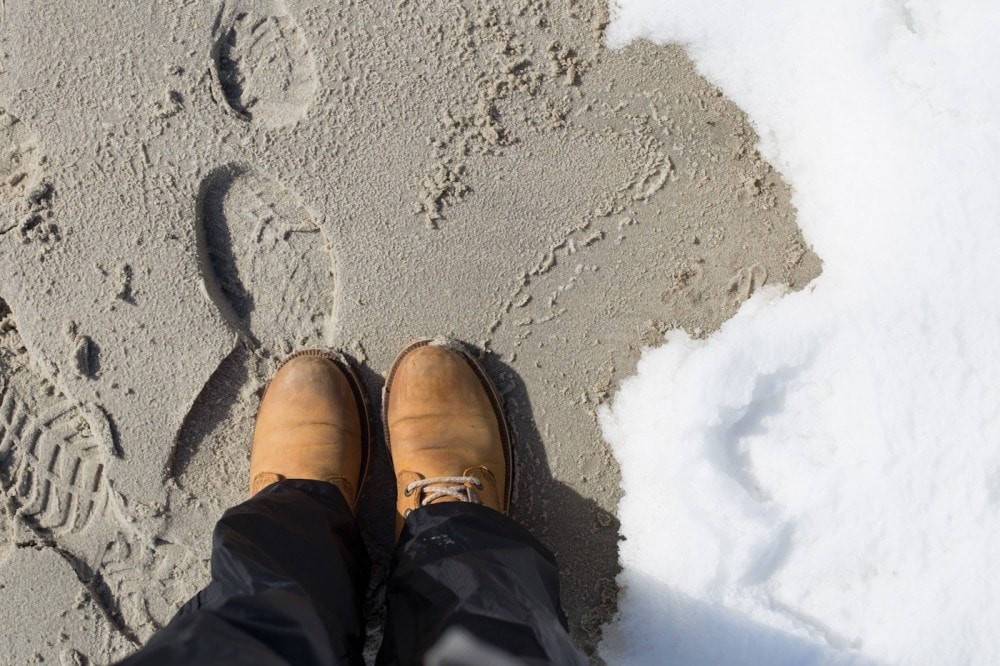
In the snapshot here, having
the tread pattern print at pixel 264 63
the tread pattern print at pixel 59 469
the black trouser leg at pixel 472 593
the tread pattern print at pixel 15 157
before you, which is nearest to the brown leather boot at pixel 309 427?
the black trouser leg at pixel 472 593

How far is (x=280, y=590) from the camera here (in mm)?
1116

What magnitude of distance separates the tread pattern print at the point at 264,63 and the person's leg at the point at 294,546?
58cm

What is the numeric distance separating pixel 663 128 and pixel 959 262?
69 centimetres

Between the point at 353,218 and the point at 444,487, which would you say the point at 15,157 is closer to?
the point at 353,218

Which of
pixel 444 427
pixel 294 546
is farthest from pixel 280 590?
pixel 444 427

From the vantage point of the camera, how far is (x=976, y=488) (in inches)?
55.1

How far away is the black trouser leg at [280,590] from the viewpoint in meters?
0.99

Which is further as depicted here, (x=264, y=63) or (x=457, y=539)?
(x=264, y=63)

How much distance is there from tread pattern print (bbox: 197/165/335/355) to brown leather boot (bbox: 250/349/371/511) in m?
0.08

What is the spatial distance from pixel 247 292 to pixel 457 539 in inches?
30.1

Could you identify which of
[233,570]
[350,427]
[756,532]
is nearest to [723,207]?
[756,532]

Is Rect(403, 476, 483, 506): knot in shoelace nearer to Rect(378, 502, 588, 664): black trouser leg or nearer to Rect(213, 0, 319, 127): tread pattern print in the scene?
Rect(378, 502, 588, 664): black trouser leg

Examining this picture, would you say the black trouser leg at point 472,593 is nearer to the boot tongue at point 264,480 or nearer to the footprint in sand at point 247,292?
the boot tongue at point 264,480

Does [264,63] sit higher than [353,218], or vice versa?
[264,63]
